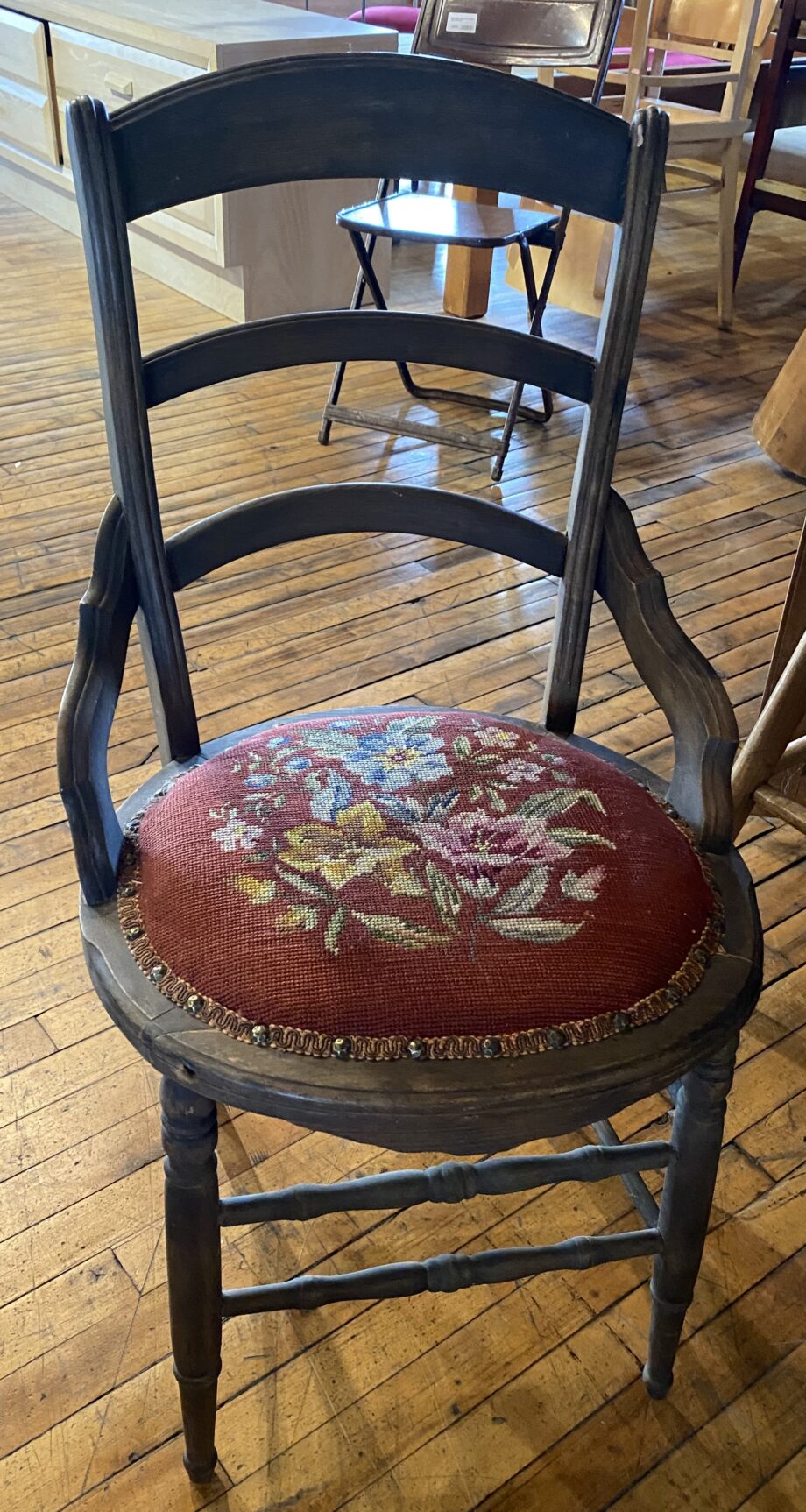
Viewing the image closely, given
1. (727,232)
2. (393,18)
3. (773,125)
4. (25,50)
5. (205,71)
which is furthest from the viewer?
(393,18)

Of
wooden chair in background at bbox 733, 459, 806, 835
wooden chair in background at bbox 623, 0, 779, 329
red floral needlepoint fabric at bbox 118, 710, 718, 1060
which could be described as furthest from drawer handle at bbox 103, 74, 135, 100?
red floral needlepoint fabric at bbox 118, 710, 718, 1060

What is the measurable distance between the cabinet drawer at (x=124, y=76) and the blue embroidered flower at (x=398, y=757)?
2.61m

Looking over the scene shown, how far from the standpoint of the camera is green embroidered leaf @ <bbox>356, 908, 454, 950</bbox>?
72 centimetres

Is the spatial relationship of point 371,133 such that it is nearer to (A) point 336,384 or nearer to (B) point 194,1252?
(B) point 194,1252

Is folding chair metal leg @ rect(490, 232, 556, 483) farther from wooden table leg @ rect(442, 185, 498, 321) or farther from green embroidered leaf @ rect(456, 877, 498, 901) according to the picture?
green embroidered leaf @ rect(456, 877, 498, 901)

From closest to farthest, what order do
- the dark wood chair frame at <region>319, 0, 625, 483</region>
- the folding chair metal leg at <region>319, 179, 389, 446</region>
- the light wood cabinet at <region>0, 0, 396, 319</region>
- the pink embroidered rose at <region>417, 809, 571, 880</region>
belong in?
the pink embroidered rose at <region>417, 809, 571, 880</region> → the dark wood chair frame at <region>319, 0, 625, 483</region> → the folding chair metal leg at <region>319, 179, 389, 446</region> → the light wood cabinet at <region>0, 0, 396, 319</region>

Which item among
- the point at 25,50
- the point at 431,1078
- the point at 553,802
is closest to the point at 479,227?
the point at 553,802

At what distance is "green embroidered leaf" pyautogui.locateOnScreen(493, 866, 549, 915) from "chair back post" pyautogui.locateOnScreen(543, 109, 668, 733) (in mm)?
288

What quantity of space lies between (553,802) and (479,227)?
199 cm

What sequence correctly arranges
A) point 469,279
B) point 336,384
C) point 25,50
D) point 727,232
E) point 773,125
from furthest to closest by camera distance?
point 25,50 < point 773,125 < point 727,232 < point 469,279 < point 336,384

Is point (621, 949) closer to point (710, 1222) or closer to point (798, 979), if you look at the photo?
point (710, 1222)

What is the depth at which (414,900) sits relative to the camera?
747 mm

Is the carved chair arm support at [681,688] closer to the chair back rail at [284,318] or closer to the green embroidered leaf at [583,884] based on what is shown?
the chair back rail at [284,318]

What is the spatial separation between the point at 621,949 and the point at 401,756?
0.24 meters
